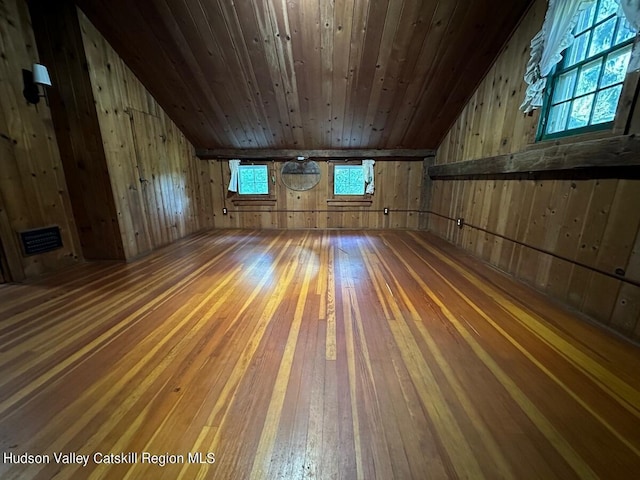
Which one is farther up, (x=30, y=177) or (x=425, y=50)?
(x=425, y=50)

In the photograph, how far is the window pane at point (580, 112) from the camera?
1906 mm

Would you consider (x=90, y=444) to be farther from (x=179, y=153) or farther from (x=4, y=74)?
(x=179, y=153)

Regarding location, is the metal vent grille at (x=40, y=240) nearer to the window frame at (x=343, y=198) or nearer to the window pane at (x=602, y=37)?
the window frame at (x=343, y=198)

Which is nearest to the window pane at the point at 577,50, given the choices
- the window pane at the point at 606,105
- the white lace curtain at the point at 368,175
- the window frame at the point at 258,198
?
the window pane at the point at 606,105

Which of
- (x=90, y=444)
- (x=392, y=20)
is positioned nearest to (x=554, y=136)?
(x=392, y=20)

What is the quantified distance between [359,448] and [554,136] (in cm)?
281

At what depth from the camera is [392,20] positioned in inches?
98.2

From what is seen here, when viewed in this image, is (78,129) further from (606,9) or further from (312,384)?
(606,9)

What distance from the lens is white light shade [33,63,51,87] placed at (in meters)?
2.29

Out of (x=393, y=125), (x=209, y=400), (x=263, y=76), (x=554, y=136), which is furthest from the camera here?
(x=393, y=125)

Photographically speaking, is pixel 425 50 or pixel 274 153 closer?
pixel 425 50

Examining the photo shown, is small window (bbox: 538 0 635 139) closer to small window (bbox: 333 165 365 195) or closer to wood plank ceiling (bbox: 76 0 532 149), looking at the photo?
wood plank ceiling (bbox: 76 0 532 149)

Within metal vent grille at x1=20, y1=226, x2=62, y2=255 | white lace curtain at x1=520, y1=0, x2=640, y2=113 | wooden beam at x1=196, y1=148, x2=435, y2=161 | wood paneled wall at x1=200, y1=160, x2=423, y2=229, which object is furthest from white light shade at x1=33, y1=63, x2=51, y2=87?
white lace curtain at x1=520, y1=0, x2=640, y2=113

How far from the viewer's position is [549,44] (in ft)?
6.86
